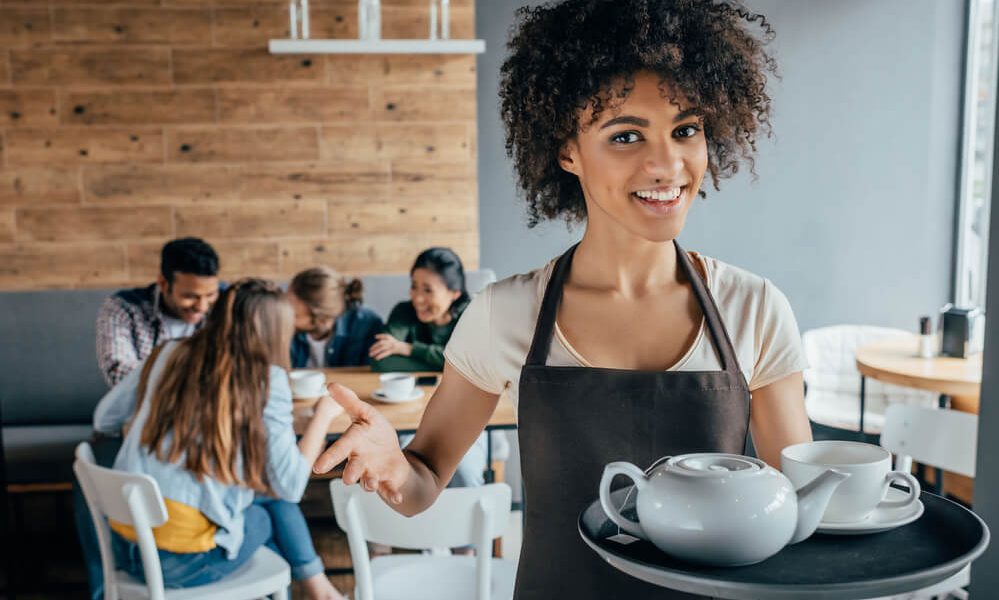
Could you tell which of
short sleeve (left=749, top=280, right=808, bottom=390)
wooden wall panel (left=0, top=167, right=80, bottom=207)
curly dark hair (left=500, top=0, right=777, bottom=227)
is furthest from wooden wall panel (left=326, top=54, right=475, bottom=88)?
short sleeve (left=749, top=280, right=808, bottom=390)

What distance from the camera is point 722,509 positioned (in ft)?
2.45

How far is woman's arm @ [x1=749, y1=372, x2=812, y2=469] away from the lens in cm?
106

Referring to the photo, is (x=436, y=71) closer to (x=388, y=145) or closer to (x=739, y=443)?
(x=388, y=145)

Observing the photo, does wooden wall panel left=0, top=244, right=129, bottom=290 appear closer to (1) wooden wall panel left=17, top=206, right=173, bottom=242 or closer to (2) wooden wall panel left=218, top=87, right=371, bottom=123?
(1) wooden wall panel left=17, top=206, right=173, bottom=242

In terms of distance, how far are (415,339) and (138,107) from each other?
68.1 inches

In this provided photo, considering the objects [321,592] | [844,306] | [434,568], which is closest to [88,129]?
[321,592]

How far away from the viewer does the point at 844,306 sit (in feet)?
14.8

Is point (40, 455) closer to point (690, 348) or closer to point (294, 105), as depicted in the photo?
point (294, 105)

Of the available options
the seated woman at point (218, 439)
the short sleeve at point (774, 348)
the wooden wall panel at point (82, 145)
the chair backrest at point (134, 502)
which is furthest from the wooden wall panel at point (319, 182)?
the short sleeve at point (774, 348)

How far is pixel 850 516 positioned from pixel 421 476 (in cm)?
50

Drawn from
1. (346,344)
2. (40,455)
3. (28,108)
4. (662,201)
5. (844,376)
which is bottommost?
(40,455)

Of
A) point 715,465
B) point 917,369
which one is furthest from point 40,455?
point 715,465

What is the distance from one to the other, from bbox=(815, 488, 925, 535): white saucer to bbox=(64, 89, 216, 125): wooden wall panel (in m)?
3.80

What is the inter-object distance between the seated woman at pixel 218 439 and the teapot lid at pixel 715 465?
5.24 ft
